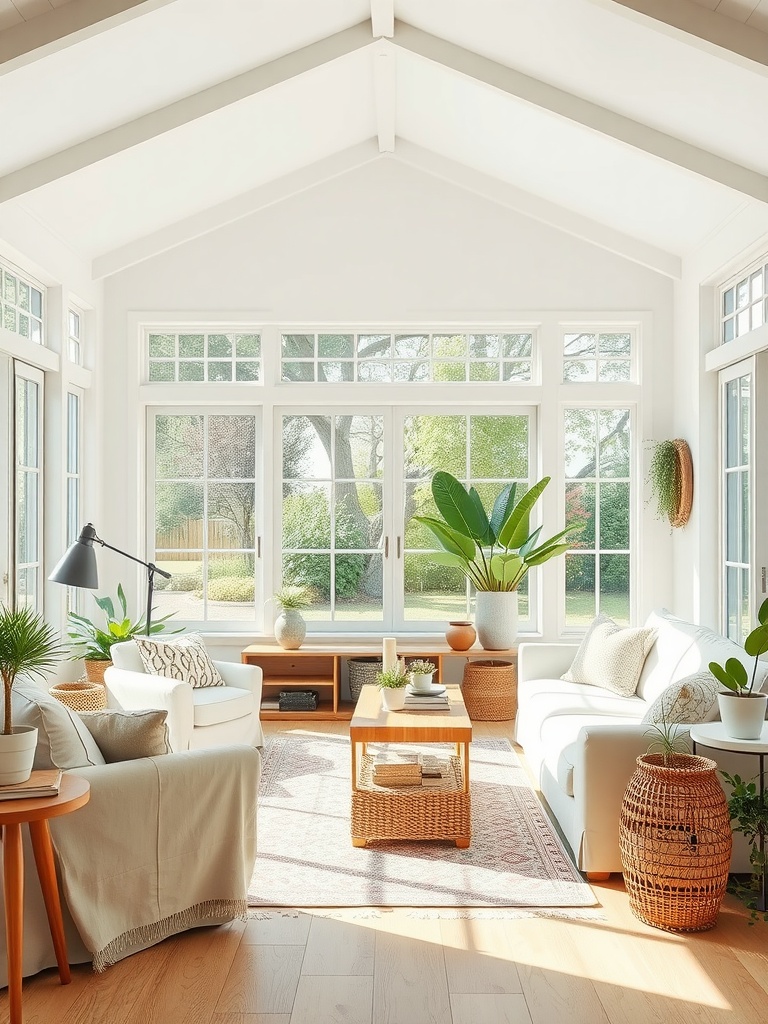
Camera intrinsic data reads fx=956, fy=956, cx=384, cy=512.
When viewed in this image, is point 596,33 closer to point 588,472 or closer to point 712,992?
point 588,472

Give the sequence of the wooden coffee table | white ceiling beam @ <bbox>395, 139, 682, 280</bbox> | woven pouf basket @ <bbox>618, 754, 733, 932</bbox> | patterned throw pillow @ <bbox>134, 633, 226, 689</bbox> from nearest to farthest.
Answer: woven pouf basket @ <bbox>618, 754, 733, 932</bbox> → the wooden coffee table → patterned throw pillow @ <bbox>134, 633, 226, 689</bbox> → white ceiling beam @ <bbox>395, 139, 682, 280</bbox>

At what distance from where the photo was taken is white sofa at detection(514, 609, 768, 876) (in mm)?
3551

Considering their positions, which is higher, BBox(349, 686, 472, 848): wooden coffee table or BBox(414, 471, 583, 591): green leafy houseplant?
BBox(414, 471, 583, 591): green leafy houseplant

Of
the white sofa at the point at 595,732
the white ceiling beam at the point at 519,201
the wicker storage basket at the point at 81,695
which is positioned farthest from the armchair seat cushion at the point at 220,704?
the white ceiling beam at the point at 519,201

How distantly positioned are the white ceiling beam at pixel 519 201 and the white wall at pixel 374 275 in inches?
3.8

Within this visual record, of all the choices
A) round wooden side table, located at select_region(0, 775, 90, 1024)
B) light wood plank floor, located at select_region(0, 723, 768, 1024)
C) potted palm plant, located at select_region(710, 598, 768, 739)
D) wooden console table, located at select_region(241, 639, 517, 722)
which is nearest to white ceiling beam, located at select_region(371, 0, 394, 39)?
potted palm plant, located at select_region(710, 598, 768, 739)

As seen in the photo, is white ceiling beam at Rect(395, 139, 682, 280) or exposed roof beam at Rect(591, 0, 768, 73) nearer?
exposed roof beam at Rect(591, 0, 768, 73)

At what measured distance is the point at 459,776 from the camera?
4.20 metres

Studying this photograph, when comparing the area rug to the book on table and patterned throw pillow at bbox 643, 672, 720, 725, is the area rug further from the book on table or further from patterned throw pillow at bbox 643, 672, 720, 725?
the book on table

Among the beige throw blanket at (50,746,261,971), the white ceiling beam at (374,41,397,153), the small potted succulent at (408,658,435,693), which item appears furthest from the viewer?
the white ceiling beam at (374,41,397,153)

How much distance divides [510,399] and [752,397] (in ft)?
6.49

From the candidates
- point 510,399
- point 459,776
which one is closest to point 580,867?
point 459,776

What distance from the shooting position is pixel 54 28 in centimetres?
386

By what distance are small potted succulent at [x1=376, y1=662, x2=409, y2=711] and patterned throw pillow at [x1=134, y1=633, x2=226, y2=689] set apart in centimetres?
125
